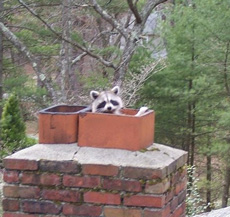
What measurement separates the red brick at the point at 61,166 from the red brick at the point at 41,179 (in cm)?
4

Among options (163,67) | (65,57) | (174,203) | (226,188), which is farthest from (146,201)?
(226,188)

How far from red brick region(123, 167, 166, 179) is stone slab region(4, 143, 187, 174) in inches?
0.9

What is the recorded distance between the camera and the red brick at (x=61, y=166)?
2750mm

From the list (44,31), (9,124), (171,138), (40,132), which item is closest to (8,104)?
(9,124)

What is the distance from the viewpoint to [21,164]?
2797 millimetres

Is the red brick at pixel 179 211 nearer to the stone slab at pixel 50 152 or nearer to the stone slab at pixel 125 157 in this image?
the stone slab at pixel 125 157

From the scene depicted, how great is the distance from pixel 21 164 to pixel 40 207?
24cm

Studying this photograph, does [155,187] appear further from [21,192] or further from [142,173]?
[21,192]

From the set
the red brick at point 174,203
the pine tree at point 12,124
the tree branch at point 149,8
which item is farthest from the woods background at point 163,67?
the red brick at point 174,203

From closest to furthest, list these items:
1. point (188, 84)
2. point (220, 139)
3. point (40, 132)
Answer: point (40, 132) → point (220, 139) → point (188, 84)

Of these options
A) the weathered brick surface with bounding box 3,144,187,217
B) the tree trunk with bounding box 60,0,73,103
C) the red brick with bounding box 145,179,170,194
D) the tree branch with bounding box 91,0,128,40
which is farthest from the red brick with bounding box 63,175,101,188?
the tree branch with bounding box 91,0,128,40

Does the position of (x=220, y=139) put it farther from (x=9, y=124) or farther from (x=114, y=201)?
(x=114, y=201)

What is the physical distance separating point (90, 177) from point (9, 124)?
9988 mm

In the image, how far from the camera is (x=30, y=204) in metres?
2.82
